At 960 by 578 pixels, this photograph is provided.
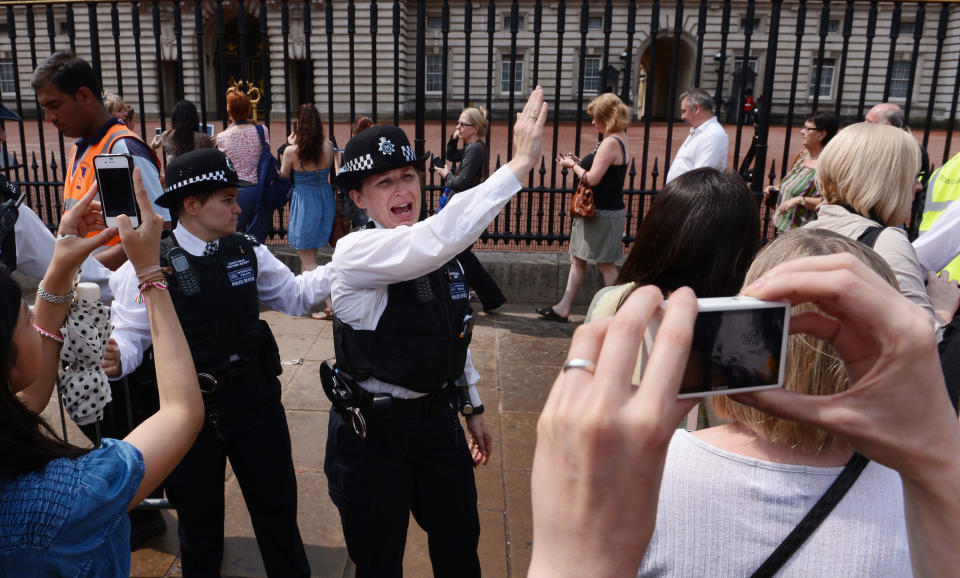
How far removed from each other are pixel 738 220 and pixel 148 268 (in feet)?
5.48

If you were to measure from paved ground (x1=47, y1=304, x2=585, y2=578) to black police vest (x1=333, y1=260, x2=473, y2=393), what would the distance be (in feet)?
3.86

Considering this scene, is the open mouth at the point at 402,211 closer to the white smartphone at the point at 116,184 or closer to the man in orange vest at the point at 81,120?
the white smartphone at the point at 116,184

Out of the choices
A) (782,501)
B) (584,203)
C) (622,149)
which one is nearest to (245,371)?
(782,501)

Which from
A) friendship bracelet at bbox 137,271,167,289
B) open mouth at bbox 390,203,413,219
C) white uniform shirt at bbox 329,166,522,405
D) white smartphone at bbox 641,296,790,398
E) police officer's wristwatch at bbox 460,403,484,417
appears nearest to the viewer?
white smartphone at bbox 641,296,790,398

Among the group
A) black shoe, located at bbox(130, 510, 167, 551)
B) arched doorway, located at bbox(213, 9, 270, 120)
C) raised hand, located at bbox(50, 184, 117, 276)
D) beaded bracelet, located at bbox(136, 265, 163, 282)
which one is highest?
arched doorway, located at bbox(213, 9, 270, 120)

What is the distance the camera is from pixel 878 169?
2654 millimetres

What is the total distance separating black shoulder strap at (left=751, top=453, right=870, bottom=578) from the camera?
107 centimetres

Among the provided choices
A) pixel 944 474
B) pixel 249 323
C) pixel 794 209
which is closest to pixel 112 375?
pixel 249 323

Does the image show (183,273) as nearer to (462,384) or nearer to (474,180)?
(462,384)

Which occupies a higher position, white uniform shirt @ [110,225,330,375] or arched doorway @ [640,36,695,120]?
arched doorway @ [640,36,695,120]

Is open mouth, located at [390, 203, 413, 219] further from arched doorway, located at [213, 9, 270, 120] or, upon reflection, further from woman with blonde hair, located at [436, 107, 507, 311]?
arched doorway, located at [213, 9, 270, 120]

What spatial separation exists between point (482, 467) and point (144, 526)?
1680 mm

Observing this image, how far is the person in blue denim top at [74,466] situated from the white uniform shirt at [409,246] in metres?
0.66

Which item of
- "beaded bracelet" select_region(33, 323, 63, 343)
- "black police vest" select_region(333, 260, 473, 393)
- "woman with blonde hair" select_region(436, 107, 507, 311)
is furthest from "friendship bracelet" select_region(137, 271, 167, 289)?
"woman with blonde hair" select_region(436, 107, 507, 311)
